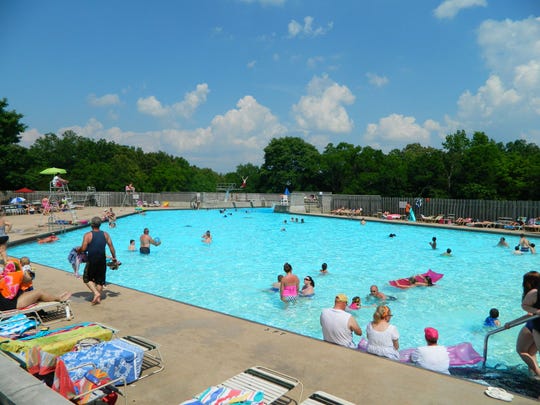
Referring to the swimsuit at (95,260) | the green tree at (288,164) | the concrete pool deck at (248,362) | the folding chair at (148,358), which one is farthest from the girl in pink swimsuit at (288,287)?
the green tree at (288,164)

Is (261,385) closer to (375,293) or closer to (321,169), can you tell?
(375,293)

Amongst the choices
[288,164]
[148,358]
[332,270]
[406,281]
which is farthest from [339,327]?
[288,164]

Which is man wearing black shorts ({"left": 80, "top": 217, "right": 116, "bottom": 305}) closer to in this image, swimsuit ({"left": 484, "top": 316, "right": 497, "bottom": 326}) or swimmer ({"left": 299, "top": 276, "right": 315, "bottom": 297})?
swimmer ({"left": 299, "top": 276, "right": 315, "bottom": 297})

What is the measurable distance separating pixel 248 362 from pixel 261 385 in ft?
3.41

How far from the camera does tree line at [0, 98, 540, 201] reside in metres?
33.5

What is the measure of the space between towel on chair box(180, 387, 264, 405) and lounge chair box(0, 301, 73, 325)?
142 inches

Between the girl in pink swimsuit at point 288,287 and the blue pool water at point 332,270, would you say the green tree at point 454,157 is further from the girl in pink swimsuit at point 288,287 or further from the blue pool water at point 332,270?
the girl in pink swimsuit at point 288,287

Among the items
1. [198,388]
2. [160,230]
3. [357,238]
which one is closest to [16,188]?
[160,230]

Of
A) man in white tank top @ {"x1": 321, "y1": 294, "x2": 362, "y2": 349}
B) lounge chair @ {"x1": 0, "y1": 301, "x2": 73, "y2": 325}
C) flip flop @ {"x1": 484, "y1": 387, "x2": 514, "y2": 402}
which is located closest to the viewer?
flip flop @ {"x1": 484, "y1": 387, "x2": 514, "y2": 402}

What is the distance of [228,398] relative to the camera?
3.19 metres

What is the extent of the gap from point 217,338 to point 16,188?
42.6m

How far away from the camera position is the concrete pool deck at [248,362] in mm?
3820

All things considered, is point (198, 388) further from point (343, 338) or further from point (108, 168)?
point (108, 168)

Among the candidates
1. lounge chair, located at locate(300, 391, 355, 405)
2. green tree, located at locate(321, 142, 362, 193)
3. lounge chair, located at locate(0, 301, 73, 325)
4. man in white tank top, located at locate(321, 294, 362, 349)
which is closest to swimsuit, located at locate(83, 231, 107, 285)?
Answer: lounge chair, located at locate(0, 301, 73, 325)
